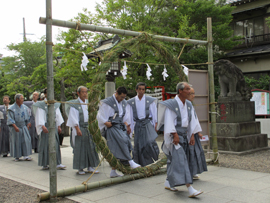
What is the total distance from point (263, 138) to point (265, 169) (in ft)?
10.8

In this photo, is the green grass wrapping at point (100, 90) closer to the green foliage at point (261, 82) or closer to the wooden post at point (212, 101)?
the wooden post at point (212, 101)

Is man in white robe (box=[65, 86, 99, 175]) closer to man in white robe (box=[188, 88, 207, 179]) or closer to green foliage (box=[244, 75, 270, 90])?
man in white robe (box=[188, 88, 207, 179])

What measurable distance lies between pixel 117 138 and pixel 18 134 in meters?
3.95

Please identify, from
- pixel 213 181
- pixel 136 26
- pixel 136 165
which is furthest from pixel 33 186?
pixel 136 26

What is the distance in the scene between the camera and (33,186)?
527 centimetres

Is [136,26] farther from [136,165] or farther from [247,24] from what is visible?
[247,24]

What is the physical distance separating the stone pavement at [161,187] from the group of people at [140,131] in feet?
0.74

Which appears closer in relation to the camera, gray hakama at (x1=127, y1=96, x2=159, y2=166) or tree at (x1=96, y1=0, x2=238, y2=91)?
gray hakama at (x1=127, y1=96, x2=159, y2=166)

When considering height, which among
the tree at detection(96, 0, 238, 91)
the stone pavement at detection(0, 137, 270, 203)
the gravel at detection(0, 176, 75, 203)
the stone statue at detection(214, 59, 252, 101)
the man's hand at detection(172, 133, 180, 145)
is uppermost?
the tree at detection(96, 0, 238, 91)

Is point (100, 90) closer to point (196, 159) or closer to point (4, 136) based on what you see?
point (196, 159)

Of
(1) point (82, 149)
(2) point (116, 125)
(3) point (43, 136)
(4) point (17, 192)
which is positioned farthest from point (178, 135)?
(3) point (43, 136)

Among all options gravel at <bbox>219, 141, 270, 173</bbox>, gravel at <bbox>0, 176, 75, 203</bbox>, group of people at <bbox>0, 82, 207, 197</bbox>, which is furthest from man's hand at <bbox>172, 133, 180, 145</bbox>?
gravel at <bbox>219, 141, 270, 173</bbox>

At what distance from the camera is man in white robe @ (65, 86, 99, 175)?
6.05 meters

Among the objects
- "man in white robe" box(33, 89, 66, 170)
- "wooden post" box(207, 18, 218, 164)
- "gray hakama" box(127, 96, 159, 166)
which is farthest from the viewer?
"wooden post" box(207, 18, 218, 164)
